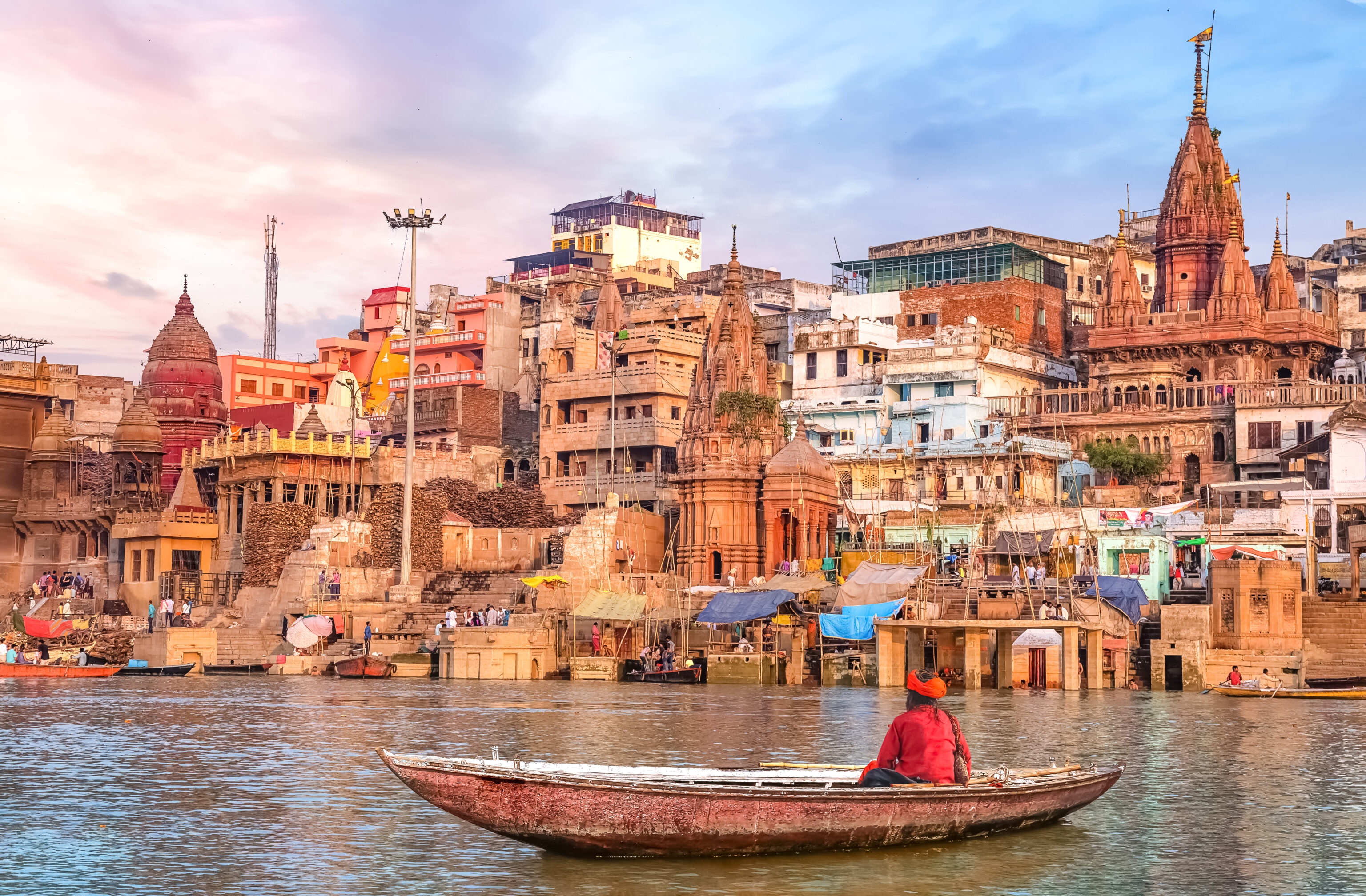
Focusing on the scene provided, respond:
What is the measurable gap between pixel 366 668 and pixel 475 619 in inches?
170

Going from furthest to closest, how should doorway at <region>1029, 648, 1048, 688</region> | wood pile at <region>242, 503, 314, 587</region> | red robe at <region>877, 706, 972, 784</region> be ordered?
1. wood pile at <region>242, 503, 314, 587</region>
2. doorway at <region>1029, 648, 1048, 688</region>
3. red robe at <region>877, 706, 972, 784</region>

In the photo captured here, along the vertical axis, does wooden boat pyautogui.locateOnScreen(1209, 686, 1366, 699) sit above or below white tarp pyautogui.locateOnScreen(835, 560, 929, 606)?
below

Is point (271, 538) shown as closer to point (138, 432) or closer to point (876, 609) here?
point (138, 432)

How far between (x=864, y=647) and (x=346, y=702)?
51.9ft

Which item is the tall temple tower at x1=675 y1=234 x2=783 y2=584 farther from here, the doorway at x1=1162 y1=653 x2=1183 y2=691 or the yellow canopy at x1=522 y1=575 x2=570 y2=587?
the doorway at x1=1162 y1=653 x2=1183 y2=691

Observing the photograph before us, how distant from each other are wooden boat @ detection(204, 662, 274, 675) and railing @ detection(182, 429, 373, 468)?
10.6 meters

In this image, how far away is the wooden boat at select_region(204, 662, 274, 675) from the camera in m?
58.2

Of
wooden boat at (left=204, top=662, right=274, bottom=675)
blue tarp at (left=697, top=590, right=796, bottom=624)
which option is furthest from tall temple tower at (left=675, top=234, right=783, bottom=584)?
wooden boat at (left=204, top=662, right=274, bottom=675)

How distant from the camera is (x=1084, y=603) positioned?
48.8 m

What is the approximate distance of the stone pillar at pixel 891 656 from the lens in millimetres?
49906

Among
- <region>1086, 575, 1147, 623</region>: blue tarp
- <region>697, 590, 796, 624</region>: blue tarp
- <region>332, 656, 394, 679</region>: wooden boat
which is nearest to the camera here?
<region>1086, 575, 1147, 623</region>: blue tarp

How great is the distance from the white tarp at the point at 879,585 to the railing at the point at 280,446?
77.5 feet

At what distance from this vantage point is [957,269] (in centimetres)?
8200

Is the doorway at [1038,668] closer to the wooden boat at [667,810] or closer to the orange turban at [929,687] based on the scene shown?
the wooden boat at [667,810]
